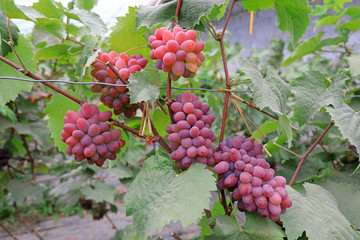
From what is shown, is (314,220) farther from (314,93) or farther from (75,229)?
(75,229)

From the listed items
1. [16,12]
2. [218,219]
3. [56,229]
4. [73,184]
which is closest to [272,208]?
[218,219]

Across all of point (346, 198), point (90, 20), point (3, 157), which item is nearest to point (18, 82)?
point (90, 20)

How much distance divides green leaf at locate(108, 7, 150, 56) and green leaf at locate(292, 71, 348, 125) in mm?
447

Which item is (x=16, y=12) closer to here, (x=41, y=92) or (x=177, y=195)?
(x=177, y=195)

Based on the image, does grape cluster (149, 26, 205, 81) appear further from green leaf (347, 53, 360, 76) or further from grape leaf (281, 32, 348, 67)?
grape leaf (281, 32, 348, 67)

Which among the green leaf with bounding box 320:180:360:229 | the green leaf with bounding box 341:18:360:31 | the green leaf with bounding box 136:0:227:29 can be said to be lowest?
the green leaf with bounding box 320:180:360:229

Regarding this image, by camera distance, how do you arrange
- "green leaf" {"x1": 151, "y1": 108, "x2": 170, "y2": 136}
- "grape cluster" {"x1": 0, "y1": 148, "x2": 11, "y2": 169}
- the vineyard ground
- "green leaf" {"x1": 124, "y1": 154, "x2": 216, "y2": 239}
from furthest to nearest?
the vineyard ground → "grape cluster" {"x1": 0, "y1": 148, "x2": 11, "y2": 169} → "green leaf" {"x1": 151, "y1": 108, "x2": 170, "y2": 136} → "green leaf" {"x1": 124, "y1": 154, "x2": 216, "y2": 239}

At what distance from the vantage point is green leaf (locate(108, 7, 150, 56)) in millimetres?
676

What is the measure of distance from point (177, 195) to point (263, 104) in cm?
24

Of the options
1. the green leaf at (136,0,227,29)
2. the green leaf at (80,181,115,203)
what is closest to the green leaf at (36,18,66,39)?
the green leaf at (136,0,227,29)

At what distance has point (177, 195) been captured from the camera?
47 centimetres

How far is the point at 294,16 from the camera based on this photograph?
720 millimetres

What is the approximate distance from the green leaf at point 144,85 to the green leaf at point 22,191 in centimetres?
154

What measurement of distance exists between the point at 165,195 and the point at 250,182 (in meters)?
0.16
